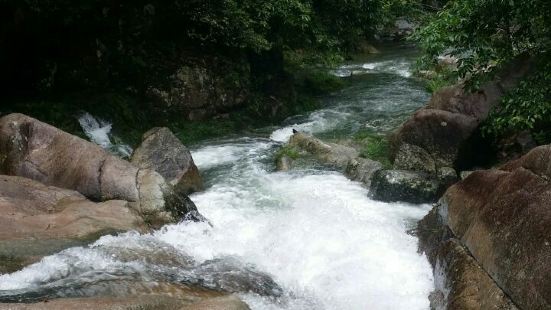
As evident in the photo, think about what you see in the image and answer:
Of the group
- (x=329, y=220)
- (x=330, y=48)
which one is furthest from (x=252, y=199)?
(x=330, y=48)

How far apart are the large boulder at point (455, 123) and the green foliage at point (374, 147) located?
0.95m

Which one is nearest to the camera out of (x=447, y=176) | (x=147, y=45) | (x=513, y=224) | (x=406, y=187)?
(x=513, y=224)

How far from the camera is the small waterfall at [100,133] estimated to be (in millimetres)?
14211

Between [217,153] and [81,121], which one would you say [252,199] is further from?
[81,121]

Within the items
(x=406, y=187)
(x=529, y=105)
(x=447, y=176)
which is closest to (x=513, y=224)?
(x=529, y=105)

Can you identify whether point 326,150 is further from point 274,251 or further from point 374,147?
point 274,251

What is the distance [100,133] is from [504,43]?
34.4 ft

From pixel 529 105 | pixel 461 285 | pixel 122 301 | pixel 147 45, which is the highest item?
pixel 147 45

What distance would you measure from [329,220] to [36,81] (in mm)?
9887

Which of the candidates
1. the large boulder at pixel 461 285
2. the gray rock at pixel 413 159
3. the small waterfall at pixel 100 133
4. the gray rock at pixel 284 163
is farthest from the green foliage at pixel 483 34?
the small waterfall at pixel 100 133

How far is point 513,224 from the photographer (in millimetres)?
5742

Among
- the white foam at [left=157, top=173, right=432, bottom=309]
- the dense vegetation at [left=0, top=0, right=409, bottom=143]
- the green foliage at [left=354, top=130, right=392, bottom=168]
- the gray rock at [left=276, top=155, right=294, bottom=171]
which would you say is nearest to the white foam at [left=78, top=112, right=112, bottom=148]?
the dense vegetation at [left=0, top=0, right=409, bottom=143]

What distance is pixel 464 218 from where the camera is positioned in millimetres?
6895

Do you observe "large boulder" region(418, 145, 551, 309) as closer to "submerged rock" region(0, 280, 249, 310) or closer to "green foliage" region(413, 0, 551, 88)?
"submerged rock" region(0, 280, 249, 310)
